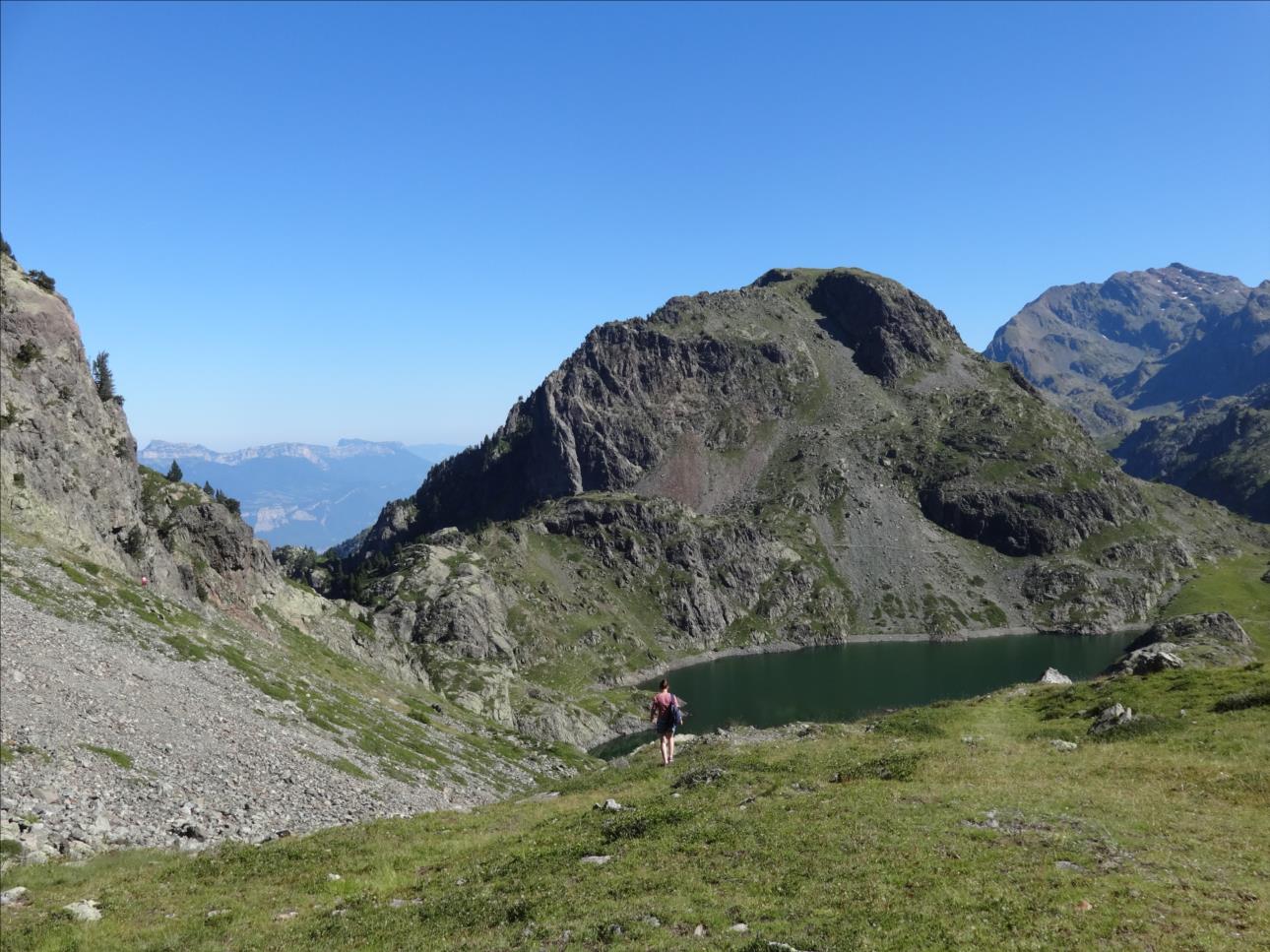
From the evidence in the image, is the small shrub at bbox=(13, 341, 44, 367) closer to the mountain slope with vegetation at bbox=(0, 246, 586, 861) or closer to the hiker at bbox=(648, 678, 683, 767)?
the mountain slope with vegetation at bbox=(0, 246, 586, 861)

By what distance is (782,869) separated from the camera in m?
20.3

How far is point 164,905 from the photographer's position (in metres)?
22.0

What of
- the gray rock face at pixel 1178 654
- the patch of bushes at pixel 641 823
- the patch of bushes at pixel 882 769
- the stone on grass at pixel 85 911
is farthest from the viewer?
the gray rock face at pixel 1178 654

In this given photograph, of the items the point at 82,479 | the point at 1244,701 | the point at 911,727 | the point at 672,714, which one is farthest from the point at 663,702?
the point at 82,479

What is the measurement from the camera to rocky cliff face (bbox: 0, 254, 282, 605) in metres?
78.1

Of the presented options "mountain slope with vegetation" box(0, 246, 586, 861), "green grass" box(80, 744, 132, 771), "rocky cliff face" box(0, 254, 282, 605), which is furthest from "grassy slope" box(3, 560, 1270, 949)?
"rocky cliff face" box(0, 254, 282, 605)

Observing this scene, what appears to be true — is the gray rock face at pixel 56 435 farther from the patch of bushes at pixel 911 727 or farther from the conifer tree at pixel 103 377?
the patch of bushes at pixel 911 727

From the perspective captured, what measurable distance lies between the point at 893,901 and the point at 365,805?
124 ft

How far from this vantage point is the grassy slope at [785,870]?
16938 mm

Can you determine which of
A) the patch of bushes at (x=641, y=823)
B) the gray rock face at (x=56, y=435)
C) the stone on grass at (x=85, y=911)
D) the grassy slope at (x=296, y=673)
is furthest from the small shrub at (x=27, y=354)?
the patch of bushes at (x=641, y=823)

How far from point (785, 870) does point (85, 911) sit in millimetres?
19351

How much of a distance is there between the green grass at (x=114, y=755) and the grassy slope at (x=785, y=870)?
474 inches

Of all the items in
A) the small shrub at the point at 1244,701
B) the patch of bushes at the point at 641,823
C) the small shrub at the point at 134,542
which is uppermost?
the small shrub at the point at 134,542

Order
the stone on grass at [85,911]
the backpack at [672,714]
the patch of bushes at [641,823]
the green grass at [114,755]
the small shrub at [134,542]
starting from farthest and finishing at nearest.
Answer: the small shrub at [134,542] → the backpack at [672,714] → the green grass at [114,755] → the patch of bushes at [641,823] → the stone on grass at [85,911]
